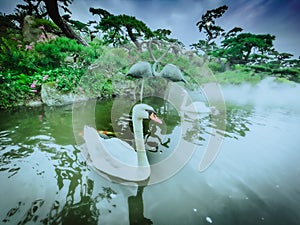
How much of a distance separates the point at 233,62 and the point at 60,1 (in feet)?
31.8

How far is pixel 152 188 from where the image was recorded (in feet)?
3.81

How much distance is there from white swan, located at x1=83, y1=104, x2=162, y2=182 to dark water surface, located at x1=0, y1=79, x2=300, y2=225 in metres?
0.09

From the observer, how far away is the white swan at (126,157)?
116 centimetres

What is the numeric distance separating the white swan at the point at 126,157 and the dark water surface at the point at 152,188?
0.31ft

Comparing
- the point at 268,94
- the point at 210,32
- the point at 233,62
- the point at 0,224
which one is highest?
the point at 210,32

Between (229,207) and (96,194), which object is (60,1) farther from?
(229,207)

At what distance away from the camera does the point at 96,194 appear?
1074 mm

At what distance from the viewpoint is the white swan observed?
116 cm

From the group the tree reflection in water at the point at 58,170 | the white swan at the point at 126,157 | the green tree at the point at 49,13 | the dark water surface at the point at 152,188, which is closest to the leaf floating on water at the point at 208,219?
the dark water surface at the point at 152,188

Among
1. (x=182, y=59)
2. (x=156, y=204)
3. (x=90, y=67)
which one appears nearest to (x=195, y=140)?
(x=156, y=204)

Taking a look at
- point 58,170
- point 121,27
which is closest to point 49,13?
point 121,27

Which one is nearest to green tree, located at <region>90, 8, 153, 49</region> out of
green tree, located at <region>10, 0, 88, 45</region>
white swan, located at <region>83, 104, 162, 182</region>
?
green tree, located at <region>10, 0, 88, 45</region>

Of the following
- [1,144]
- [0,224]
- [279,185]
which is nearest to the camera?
[0,224]

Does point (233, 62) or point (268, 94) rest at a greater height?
point (233, 62)
